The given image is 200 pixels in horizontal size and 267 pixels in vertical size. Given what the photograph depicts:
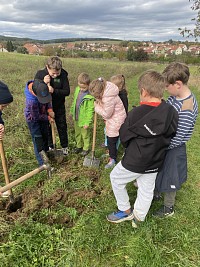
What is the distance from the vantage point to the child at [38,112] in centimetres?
350

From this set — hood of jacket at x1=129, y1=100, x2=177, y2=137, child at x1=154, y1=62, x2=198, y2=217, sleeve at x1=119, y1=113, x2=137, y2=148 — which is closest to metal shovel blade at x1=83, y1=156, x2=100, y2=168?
child at x1=154, y1=62, x2=198, y2=217

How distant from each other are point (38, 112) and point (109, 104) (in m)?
1.24

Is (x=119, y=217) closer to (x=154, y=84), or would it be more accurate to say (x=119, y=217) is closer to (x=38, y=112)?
(x=154, y=84)

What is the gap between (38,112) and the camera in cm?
379

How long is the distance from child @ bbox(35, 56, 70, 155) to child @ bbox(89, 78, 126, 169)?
2.37ft

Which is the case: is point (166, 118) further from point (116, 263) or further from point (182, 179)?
point (116, 263)

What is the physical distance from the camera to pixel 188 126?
2637 millimetres

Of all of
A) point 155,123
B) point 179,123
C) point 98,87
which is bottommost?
point 179,123

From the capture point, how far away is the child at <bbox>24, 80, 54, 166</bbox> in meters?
3.50

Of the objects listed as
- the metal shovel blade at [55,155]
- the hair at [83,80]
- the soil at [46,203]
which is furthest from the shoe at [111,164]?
the hair at [83,80]

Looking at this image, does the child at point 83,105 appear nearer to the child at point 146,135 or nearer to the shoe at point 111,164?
the shoe at point 111,164

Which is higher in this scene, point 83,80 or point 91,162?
point 83,80

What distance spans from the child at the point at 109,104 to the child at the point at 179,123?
4.08ft

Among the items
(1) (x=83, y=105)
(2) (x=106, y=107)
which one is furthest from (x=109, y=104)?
(1) (x=83, y=105)
